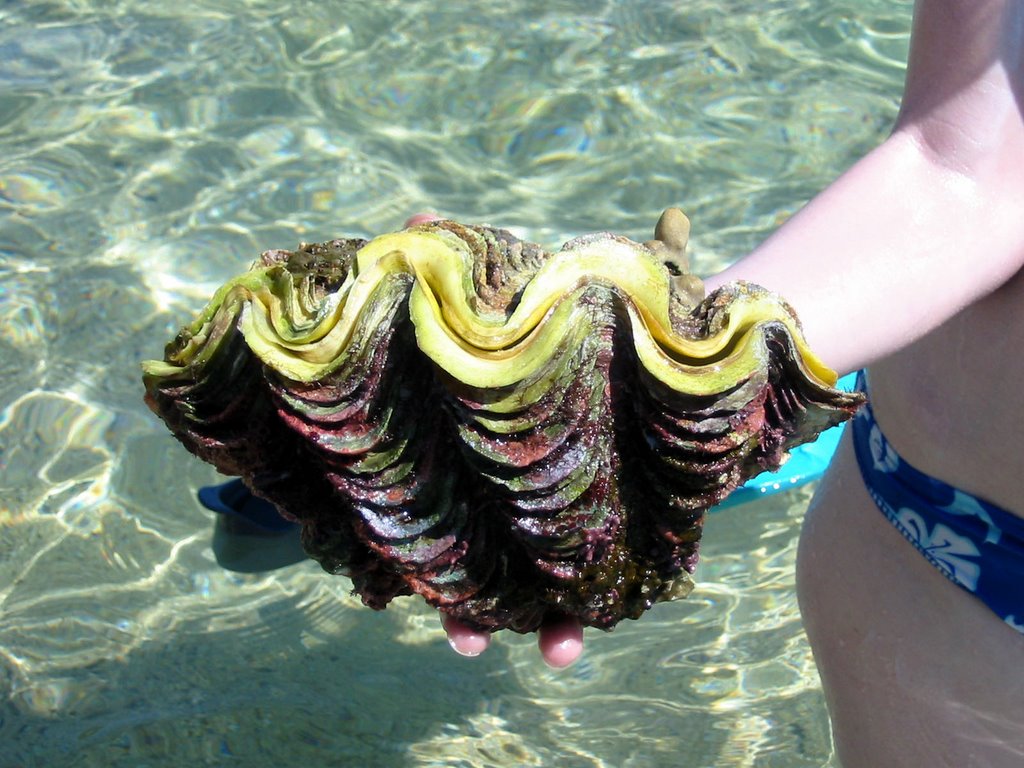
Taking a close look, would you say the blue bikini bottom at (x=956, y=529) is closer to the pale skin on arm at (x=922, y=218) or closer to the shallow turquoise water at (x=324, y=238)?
the pale skin on arm at (x=922, y=218)

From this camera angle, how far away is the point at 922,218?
173 centimetres

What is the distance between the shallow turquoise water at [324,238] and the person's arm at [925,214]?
5.46ft

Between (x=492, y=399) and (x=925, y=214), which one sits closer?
(x=492, y=399)

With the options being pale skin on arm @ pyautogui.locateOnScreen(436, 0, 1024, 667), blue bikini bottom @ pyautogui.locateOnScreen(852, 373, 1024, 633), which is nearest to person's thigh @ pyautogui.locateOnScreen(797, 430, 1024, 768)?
blue bikini bottom @ pyautogui.locateOnScreen(852, 373, 1024, 633)

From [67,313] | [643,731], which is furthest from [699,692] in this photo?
[67,313]

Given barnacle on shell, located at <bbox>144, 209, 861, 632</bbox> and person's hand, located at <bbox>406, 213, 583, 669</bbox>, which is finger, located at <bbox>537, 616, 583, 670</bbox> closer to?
person's hand, located at <bbox>406, 213, 583, 669</bbox>

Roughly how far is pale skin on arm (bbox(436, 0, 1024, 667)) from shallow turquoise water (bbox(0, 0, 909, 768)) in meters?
1.37

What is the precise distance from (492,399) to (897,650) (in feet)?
4.05

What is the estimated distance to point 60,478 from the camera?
10.8 feet

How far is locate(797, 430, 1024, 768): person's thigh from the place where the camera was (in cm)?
205

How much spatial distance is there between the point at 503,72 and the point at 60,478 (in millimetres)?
2455

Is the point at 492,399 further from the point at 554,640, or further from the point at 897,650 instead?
the point at 897,650

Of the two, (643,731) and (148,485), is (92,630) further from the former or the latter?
(643,731)

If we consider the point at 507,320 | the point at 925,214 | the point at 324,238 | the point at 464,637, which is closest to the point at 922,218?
the point at 925,214
